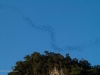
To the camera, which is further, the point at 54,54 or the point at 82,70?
the point at 54,54

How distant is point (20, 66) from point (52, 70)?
23.5 feet

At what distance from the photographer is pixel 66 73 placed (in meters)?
45.7

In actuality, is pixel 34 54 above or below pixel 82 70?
above

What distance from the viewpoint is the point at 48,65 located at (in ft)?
158

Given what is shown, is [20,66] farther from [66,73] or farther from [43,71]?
[66,73]

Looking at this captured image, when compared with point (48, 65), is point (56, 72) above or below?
below

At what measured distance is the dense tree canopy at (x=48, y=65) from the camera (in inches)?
1826

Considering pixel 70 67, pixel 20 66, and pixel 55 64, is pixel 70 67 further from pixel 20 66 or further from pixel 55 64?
pixel 20 66

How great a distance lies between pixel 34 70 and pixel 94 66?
45.1 ft

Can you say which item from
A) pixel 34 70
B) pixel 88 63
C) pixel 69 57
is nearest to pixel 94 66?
pixel 88 63

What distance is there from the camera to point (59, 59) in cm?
4700

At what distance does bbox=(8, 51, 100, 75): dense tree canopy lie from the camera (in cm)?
4638

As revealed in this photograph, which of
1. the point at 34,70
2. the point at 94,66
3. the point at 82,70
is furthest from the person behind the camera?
the point at 94,66

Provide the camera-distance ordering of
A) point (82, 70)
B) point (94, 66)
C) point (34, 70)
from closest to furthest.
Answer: point (82, 70)
point (34, 70)
point (94, 66)
